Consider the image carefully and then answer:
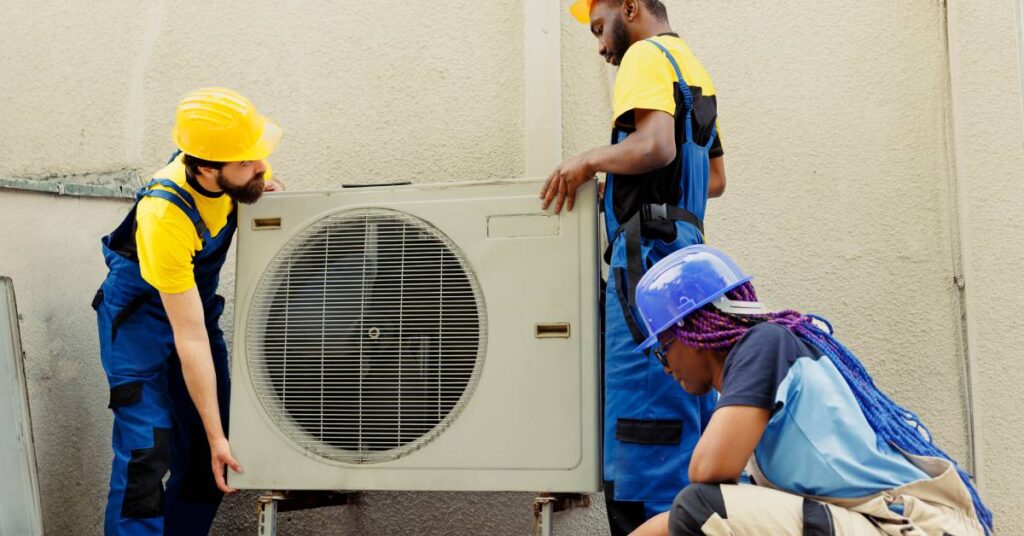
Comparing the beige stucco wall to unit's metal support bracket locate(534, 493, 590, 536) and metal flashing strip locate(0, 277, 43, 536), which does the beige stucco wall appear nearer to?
metal flashing strip locate(0, 277, 43, 536)

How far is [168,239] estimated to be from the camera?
7.78 feet

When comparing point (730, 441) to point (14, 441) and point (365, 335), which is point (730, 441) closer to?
point (365, 335)

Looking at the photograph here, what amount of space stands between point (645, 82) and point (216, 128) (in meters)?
1.00

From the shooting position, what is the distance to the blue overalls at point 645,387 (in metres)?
2.06

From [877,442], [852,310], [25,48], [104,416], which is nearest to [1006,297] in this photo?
[852,310]

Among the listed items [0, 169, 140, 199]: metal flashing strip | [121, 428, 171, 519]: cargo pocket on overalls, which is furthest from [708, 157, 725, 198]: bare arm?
[0, 169, 140, 199]: metal flashing strip

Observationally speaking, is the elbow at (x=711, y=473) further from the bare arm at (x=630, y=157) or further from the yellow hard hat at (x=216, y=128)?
the yellow hard hat at (x=216, y=128)

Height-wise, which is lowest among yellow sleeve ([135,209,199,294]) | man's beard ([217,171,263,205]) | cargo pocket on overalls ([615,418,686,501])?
cargo pocket on overalls ([615,418,686,501])

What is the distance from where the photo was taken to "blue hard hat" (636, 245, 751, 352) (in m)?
1.85

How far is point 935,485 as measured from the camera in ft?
5.51

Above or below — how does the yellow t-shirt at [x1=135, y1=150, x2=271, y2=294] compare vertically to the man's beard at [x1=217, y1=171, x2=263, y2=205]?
below

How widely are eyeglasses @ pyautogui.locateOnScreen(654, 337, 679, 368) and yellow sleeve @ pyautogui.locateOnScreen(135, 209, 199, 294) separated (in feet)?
3.72

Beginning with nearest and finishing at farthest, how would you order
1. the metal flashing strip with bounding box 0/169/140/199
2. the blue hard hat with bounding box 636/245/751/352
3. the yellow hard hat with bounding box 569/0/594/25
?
the blue hard hat with bounding box 636/245/751/352, the yellow hard hat with bounding box 569/0/594/25, the metal flashing strip with bounding box 0/169/140/199

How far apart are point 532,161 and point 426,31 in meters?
0.53
